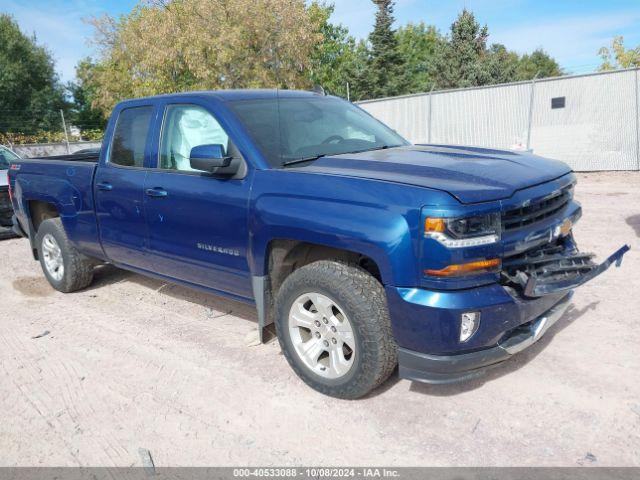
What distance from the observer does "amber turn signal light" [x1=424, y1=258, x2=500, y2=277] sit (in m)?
2.71

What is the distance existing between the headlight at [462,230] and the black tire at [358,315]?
1.73 feet

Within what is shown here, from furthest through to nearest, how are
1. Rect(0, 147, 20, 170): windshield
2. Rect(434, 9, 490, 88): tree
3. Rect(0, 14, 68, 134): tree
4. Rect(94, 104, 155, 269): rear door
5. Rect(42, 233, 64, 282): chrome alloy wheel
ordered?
Rect(434, 9, 490, 88): tree → Rect(0, 14, 68, 134): tree → Rect(0, 147, 20, 170): windshield → Rect(42, 233, 64, 282): chrome alloy wheel → Rect(94, 104, 155, 269): rear door

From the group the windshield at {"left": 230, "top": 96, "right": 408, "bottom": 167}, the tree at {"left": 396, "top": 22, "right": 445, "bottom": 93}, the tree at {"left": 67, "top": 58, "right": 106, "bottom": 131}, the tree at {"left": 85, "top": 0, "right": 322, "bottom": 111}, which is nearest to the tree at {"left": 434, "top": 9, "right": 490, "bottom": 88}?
the tree at {"left": 396, "top": 22, "right": 445, "bottom": 93}

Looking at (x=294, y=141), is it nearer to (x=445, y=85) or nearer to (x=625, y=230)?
(x=625, y=230)

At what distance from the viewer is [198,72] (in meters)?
21.5

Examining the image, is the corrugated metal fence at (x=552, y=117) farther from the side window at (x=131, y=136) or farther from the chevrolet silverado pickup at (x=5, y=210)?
the chevrolet silverado pickup at (x=5, y=210)

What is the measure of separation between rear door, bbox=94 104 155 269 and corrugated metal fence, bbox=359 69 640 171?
962 centimetres

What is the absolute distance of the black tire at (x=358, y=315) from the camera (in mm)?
2957

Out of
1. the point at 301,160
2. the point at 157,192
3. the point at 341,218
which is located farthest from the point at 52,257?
the point at 341,218

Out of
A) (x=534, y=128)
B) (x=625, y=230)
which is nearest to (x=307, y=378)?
(x=625, y=230)

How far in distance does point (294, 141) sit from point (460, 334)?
182cm

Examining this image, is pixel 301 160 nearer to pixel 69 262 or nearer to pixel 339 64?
pixel 69 262

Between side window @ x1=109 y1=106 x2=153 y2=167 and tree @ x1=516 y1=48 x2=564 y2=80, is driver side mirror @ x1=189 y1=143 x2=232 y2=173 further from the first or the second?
tree @ x1=516 y1=48 x2=564 y2=80

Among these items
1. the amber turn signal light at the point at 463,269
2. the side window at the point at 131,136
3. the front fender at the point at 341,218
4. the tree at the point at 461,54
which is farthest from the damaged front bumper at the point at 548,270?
the tree at the point at 461,54
